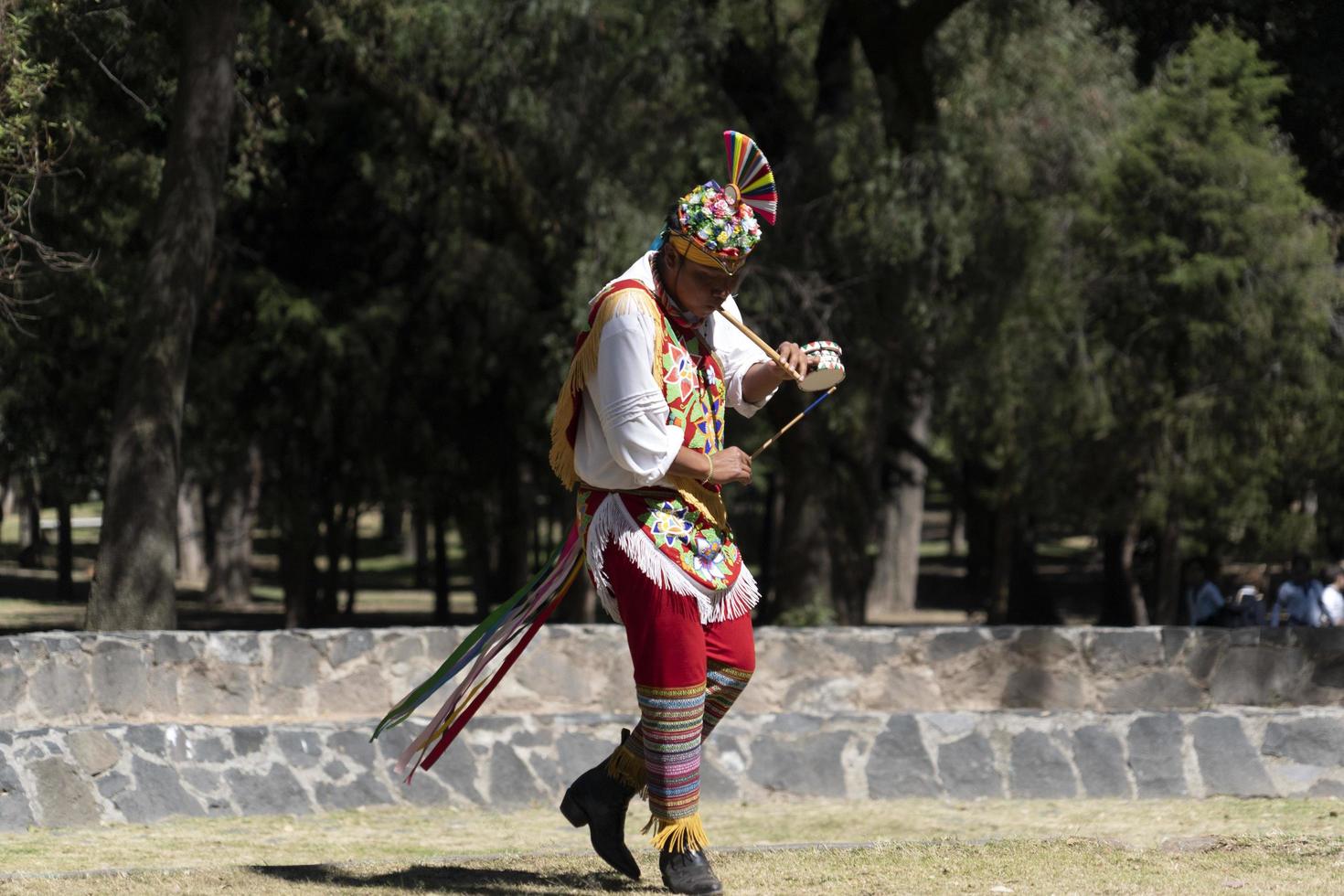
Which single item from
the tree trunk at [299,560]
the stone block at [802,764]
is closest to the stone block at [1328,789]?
the stone block at [802,764]

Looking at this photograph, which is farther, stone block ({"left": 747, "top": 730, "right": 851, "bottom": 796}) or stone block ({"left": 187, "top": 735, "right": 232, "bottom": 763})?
stone block ({"left": 747, "top": 730, "right": 851, "bottom": 796})

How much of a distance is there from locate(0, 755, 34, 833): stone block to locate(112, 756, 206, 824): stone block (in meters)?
0.43

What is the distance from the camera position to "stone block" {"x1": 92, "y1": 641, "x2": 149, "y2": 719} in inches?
376

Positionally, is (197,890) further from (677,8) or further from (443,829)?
(677,8)

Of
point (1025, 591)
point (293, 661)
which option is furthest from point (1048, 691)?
point (1025, 591)

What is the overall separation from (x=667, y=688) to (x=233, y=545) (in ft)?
89.0

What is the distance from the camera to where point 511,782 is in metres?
8.55

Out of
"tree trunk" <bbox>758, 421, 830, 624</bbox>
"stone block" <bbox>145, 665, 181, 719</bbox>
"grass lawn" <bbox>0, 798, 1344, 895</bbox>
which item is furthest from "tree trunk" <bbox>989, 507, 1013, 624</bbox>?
"grass lawn" <bbox>0, 798, 1344, 895</bbox>

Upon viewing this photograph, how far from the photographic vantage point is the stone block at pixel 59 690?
9164mm

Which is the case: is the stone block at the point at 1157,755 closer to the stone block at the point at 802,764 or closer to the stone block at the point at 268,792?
the stone block at the point at 802,764

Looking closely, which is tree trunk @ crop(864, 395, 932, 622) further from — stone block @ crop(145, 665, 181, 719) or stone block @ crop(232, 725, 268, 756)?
stone block @ crop(232, 725, 268, 756)

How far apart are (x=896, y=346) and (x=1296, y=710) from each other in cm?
990

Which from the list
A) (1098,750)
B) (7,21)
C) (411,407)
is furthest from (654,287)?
(411,407)

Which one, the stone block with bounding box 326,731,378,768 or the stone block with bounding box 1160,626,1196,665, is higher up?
the stone block with bounding box 1160,626,1196,665
